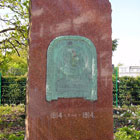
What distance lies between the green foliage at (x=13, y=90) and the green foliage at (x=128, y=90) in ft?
14.0

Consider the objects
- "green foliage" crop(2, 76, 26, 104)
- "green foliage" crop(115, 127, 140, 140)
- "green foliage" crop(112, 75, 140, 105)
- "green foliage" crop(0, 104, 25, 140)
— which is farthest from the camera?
"green foliage" crop(112, 75, 140, 105)

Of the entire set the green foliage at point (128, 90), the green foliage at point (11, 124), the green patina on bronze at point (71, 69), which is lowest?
the green foliage at point (11, 124)

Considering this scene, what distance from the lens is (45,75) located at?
126 inches

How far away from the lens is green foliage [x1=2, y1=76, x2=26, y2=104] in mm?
9086

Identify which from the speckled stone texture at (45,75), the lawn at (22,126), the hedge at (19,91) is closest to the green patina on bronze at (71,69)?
the speckled stone texture at (45,75)

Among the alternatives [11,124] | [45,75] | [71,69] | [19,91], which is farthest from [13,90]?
[71,69]

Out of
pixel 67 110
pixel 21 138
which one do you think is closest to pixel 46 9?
pixel 67 110

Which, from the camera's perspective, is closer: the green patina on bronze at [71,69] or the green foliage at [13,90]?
the green patina on bronze at [71,69]

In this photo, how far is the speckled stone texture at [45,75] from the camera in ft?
10.4

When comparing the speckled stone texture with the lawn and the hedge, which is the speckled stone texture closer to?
the lawn

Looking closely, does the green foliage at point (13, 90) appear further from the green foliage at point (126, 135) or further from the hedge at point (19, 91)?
the green foliage at point (126, 135)

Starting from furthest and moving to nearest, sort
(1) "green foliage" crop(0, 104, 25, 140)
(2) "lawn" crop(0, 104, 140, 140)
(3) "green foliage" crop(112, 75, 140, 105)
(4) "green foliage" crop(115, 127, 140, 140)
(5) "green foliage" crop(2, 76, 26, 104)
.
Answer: (3) "green foliage" crop(112, 75, 140, 105) < (5) "green foliage" crop(2, 76, 26, 104) < (1) "green foliage" crop(0, 104, 25, 140) < (2) "lawn" crop(0, 104, 140, 140) < (4) "green foliage" crop(115, 127, 140, 140)

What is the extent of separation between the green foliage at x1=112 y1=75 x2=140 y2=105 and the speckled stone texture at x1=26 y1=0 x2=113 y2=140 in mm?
6111

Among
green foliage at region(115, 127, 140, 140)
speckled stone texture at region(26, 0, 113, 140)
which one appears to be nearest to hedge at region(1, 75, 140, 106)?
green foliage at region(115, 127, 140, 140)
